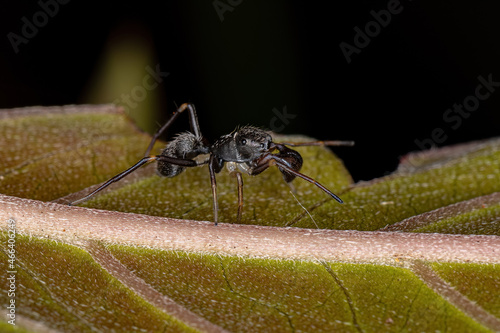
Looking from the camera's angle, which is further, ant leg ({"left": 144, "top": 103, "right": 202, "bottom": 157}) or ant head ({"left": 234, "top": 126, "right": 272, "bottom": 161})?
ant leg ({"left": 144, "top": 103, "right": 202, "bottom": 157})

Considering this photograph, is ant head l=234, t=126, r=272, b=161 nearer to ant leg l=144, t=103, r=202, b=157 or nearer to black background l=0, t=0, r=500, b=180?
ant leg l=144, t=103, r=202, b=157

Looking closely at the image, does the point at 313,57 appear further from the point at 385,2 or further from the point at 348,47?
the point at 385,2

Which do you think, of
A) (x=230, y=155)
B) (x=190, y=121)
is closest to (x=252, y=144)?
(x=230, y=155)

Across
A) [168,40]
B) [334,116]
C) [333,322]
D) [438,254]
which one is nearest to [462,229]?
[438,254]

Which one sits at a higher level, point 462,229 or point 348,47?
point 348,47

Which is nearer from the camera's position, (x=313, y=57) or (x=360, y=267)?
(x=360, y=267)

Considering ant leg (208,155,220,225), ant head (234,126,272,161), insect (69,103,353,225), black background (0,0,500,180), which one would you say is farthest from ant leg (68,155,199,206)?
black background (0,0,500,180)

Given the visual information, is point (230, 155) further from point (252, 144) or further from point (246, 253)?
point (246, 253)
